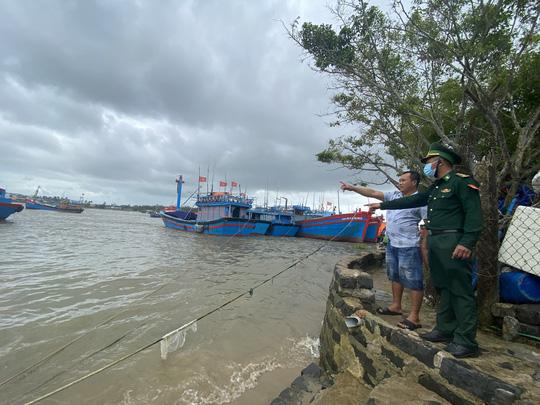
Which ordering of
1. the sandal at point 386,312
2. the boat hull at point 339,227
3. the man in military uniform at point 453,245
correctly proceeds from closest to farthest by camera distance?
the man in military uniform at point 453,245, the sandal at point 386,312, the boat hull at point 339,227

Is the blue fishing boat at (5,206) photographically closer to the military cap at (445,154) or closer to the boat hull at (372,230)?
the military cap at (445,154)

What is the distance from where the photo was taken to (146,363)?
3.63m

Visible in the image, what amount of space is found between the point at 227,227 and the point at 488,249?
77.1 ft

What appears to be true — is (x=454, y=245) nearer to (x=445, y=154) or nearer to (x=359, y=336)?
(x=445, y=154)

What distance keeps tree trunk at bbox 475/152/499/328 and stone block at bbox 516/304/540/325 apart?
24 cm

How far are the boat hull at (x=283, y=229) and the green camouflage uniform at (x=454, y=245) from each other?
89.1 feet

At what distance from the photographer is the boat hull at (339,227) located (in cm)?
2672

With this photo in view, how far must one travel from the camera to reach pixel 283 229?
30391mm

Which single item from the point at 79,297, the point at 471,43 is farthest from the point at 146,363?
the point at 471,43

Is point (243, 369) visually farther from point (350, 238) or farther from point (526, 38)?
point (350, 238)

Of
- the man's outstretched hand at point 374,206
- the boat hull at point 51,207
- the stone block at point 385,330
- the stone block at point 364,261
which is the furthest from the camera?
the boat hull at point 51,207

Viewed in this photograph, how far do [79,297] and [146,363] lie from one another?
3431 millimetres

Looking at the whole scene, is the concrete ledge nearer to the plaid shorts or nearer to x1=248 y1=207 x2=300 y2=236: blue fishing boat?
the plaid shorts

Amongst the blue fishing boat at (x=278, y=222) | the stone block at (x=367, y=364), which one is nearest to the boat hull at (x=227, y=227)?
the blue fishing boat at (x=278, y=222)
